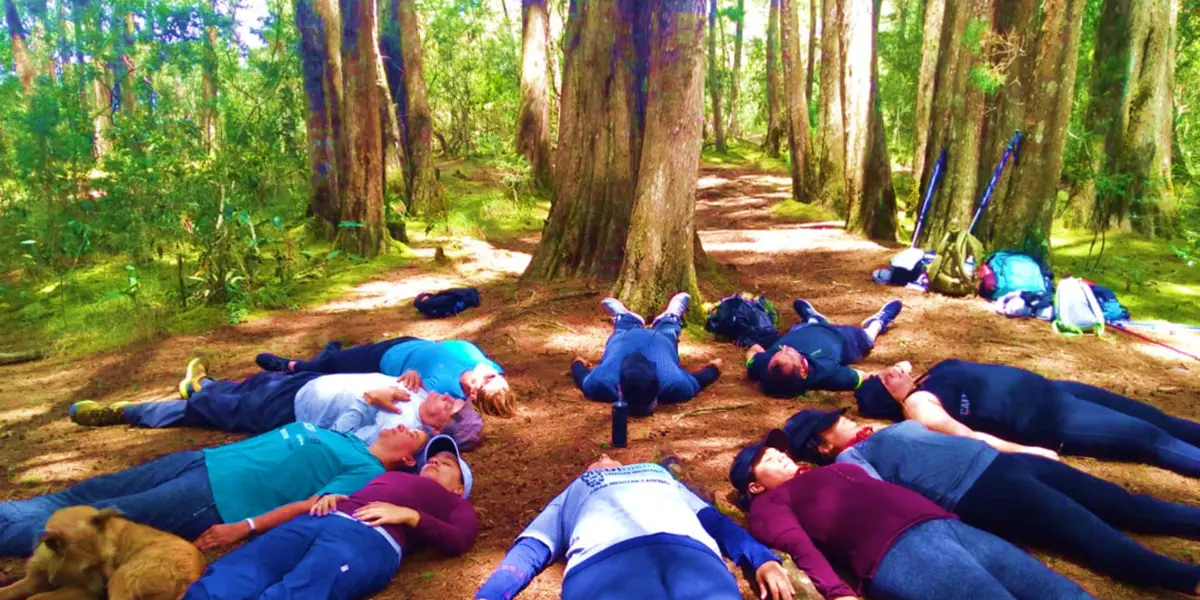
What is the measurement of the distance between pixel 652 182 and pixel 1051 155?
4.37 m

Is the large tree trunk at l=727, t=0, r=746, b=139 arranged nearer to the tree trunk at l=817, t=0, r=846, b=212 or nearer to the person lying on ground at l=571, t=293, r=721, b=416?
the tree trunk at l=817, t=0, r=846, b=212

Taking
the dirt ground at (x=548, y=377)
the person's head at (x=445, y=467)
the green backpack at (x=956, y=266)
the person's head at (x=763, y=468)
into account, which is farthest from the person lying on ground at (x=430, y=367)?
the green backpack at (x=956, y=266)

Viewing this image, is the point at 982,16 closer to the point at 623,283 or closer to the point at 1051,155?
the point at 1051,155

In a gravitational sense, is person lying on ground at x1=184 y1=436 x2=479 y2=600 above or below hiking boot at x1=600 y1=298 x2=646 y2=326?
below

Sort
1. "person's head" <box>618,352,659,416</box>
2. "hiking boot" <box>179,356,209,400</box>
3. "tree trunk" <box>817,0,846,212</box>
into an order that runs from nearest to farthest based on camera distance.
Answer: "person's head" <box>618,352,659,416</box>, "hiking boot" <box>179,356,209,400</box>, "tree trunk" <box>817,0,846,212</box>

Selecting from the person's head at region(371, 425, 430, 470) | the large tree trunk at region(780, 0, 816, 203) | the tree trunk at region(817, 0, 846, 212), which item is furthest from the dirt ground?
the large tree trunk at region(780, 0, 816, 203)

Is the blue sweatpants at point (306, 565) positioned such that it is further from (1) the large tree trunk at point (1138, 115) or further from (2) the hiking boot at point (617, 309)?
(1) the large tree trunk at point (1138, 115)

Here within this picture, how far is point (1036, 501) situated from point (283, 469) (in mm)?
3427

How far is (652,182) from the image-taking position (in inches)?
245

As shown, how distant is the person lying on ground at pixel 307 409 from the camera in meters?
4.03

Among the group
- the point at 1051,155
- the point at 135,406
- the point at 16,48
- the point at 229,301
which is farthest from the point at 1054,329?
the point at 16,48

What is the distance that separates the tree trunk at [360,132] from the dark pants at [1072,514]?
346 inches

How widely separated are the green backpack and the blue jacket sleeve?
574 cm

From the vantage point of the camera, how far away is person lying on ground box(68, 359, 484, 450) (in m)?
4.03
